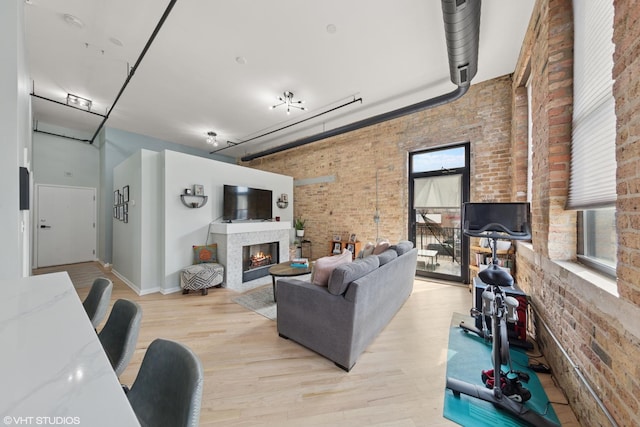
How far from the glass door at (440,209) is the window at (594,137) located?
222 centimetres

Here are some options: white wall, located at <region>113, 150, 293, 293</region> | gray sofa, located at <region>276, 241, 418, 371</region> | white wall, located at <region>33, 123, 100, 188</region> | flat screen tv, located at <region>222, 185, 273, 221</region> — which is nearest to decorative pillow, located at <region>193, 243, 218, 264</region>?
white wall, located at <region>113, 150, 293, 293</region>

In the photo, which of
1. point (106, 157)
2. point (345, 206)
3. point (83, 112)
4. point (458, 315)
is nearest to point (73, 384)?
point (458, 315)

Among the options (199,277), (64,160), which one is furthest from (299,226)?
(64,160)

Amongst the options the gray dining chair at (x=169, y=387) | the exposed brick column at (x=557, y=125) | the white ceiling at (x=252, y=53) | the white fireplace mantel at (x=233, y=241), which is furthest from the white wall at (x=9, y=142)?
the exposed brick column at (x=557, y=125)

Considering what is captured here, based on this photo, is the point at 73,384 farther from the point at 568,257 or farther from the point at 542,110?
the point at 542,110

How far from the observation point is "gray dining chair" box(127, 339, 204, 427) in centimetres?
71

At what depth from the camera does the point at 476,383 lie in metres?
1.83

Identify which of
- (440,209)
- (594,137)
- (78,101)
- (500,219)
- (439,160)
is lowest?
(500,219)

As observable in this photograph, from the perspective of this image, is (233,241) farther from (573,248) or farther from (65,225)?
(65,225)

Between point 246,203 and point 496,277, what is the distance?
435 cm

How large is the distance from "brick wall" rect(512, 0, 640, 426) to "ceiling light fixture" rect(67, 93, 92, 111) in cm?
654

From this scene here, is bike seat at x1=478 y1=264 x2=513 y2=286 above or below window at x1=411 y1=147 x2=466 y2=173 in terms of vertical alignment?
below

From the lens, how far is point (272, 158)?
23.7 feet

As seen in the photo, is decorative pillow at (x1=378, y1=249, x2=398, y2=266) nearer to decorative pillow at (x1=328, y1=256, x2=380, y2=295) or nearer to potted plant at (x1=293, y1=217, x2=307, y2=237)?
decorative pillow at (x1=328, y1=256, x2=380, y2=295)
